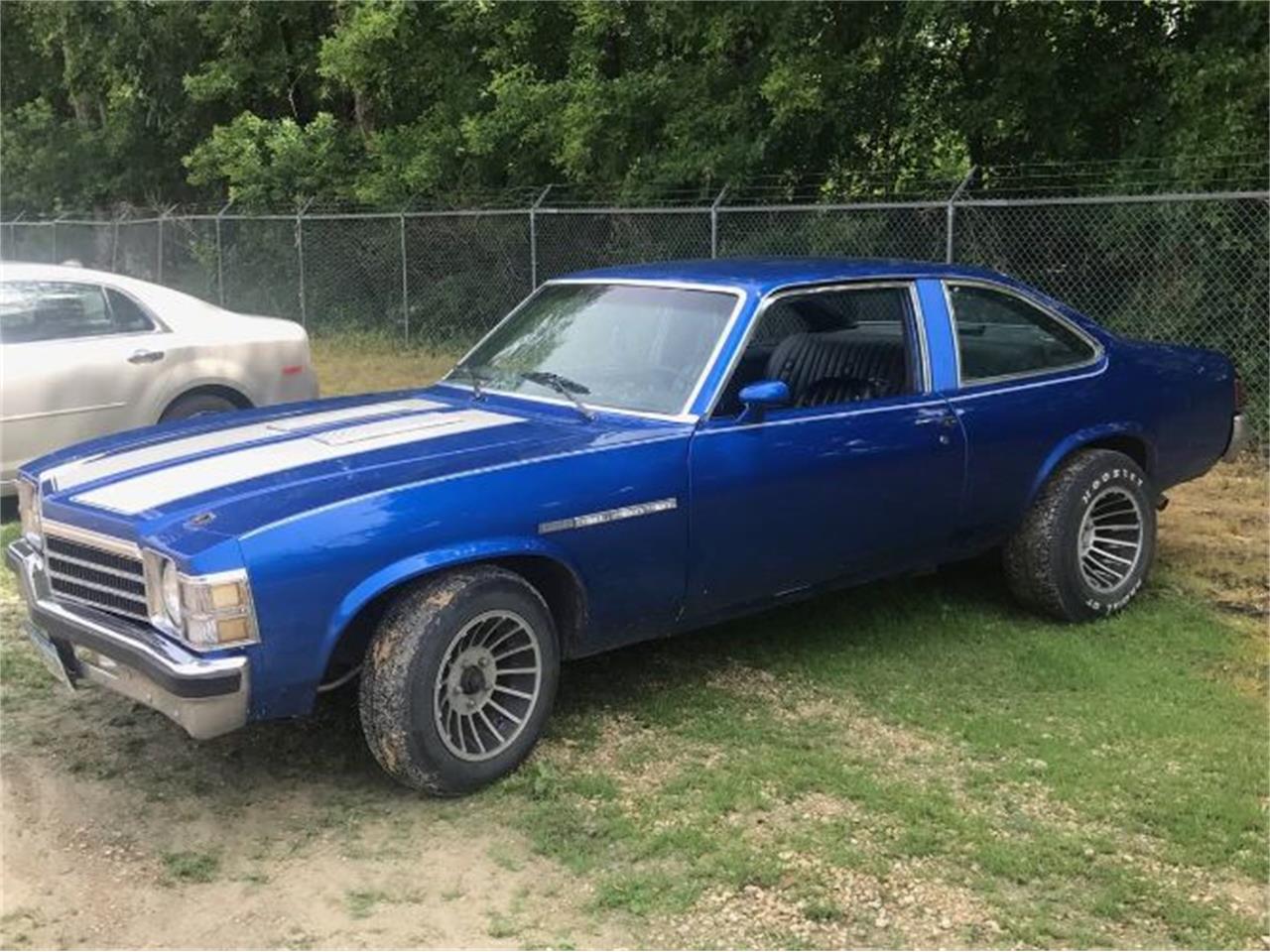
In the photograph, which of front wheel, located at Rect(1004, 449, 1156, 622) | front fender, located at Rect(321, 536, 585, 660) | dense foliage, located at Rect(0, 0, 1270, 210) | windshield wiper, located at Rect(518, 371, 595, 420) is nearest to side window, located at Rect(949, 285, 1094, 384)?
front wheel, located at Rect(1004, 449, 1156, 622)

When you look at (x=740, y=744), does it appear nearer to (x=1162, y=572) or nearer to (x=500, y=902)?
(x=500, y=902)

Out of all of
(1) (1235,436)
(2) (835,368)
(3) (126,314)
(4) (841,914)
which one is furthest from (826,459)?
(3) (126,314)

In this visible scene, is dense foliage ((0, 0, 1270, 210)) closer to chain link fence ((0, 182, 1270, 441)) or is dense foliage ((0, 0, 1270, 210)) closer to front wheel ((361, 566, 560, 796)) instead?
chain link fence ((0, 182, 1270, 441))

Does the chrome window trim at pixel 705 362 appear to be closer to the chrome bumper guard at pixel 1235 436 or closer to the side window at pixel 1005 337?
the side window at pixel 1005 337

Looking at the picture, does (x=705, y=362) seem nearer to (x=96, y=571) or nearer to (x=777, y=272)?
(x=777, y=272)

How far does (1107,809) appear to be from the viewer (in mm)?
3850

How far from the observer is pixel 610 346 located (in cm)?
495

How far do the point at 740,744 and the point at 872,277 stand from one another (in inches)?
80.6

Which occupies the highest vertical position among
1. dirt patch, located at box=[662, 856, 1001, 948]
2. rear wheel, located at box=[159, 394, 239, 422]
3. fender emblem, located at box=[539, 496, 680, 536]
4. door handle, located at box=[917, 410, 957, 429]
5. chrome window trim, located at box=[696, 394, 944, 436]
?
chrome window trim, located at box=[696, 394, 944, 436]

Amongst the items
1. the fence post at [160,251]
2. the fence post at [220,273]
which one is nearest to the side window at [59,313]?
the fence post at [220,273]

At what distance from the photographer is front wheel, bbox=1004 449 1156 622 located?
5.41 metres

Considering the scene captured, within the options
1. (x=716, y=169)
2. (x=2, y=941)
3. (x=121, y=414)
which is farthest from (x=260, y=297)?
(x=2, y=941)

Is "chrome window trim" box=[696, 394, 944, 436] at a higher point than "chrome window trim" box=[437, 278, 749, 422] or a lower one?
lower

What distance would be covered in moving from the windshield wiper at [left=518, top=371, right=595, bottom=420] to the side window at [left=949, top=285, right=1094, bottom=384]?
1.62 meters
